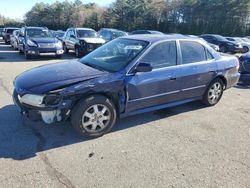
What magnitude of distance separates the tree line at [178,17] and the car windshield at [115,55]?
34917 millimetres

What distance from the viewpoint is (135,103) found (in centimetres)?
483

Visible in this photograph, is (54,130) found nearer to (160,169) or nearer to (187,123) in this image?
(160,169)


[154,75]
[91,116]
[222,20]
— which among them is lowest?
[91,116]

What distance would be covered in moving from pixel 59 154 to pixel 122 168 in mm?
951

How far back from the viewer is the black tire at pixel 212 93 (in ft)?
20.0

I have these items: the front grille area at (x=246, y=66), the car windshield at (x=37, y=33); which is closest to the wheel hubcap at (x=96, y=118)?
the front grille area at (x=246, y=66)

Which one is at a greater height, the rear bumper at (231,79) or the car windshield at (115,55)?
the car windshield at (115,55)

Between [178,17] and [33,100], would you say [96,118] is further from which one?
[178,17]

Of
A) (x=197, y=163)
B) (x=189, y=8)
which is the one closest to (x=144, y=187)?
(x=197, y=163)

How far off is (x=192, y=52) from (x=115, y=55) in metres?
1.63

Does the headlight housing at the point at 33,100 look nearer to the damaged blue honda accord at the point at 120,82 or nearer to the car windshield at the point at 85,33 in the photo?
the damaged blue honda accord at the point at 120,82

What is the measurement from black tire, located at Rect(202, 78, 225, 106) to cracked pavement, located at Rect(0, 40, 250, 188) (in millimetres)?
539

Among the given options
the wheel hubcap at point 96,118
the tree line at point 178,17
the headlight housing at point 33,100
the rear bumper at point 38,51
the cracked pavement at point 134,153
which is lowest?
the cracked pavement at point 134,153

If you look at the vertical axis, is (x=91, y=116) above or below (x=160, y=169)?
above
